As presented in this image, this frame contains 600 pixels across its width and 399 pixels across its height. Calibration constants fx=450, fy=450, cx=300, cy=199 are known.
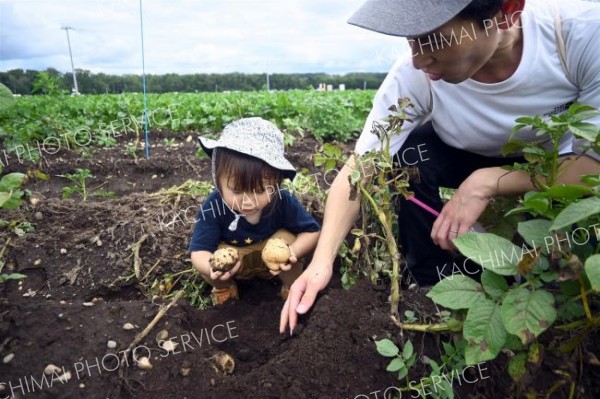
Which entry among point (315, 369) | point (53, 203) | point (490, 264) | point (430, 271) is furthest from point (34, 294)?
point (490, 264)

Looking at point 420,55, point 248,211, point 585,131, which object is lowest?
point 248,211

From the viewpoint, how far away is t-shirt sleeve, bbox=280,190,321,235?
2.18m

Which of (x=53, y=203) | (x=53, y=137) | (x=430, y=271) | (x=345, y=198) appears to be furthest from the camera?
(x=53, y=137)

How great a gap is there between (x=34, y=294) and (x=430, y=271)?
1.89 metres

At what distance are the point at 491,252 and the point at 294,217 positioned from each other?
4.18ft

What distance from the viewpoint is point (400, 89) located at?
1.89m

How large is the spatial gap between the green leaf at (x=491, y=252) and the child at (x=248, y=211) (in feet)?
3.29

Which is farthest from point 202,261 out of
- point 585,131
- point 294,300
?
point 585,131

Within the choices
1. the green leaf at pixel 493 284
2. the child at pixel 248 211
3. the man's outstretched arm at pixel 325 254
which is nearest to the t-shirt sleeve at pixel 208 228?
the child at pixel 248 211

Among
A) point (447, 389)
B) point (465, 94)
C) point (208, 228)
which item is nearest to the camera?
point (447, 389)

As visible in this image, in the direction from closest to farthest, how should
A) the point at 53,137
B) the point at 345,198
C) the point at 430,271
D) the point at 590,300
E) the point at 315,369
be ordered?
the point at 590,300
the point at 315,369
the point at 345,198
the point at 430,271
the point at 53,137

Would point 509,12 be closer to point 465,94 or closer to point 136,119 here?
point 465,94

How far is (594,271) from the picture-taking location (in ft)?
2.56

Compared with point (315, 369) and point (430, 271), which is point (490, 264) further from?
point (430, 271)
